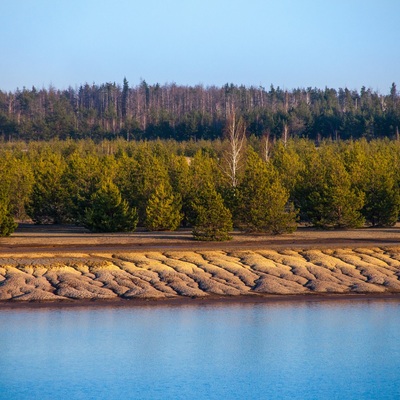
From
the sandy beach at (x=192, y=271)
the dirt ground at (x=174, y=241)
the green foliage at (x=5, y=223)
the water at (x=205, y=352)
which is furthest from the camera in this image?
the green foliage at (x=5, y=223)

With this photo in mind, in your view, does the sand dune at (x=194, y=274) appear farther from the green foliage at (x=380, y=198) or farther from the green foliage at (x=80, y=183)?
the green foliage at (x=80, y=183)

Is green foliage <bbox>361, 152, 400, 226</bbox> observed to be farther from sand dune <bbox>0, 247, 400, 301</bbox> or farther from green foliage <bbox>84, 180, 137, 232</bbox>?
sand dune <bbox>0, 247, 400, 301</bbox>

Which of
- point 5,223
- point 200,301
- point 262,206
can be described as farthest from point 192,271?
point 5,223

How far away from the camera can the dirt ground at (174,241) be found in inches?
1254

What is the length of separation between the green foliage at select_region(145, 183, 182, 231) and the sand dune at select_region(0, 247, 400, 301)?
39.0 ft

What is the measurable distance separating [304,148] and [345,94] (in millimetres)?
93646

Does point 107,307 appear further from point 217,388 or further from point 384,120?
point 384,120

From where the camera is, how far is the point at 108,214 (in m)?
41.2

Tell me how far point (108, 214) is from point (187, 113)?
9865cm

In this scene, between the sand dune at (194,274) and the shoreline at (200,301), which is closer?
the shoreline at (200,301)

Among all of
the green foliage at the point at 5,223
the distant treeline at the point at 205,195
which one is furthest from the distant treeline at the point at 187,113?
the green foliage at the point at 5,223

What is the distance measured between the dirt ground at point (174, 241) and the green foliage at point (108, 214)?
86 centimetres

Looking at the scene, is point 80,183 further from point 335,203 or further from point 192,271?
point 192,271

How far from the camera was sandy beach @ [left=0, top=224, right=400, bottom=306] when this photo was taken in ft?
78.5
